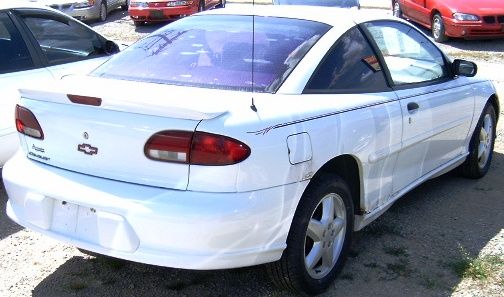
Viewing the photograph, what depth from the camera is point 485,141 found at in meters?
5.68

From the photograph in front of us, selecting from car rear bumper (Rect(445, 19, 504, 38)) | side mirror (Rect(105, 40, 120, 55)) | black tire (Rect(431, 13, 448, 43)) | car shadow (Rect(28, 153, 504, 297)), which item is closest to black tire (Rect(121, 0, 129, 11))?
black tire (Rect(431, 13, 448, 43))

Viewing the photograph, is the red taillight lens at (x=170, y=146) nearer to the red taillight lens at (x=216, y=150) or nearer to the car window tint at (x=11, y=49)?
the red taillight lens at (x=216, y=150)

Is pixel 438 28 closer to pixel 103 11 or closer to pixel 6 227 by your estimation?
pixel 103 11

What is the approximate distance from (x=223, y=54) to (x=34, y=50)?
89.5 inches

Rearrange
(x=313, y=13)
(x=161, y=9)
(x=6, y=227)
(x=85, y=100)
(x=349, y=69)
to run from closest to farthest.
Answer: (x=85, y=100)
(x=349, y=69)
(x=313, y=13)
(x=6, y=227)
(x=161, y=9)

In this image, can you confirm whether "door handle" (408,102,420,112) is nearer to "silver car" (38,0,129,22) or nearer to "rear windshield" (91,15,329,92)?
"rear windshield" (91,15,329,92)

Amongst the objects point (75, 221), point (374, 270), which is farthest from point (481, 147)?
point (75, 221)

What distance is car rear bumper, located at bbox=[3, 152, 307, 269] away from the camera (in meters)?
2.95

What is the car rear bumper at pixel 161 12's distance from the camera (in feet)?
55.5

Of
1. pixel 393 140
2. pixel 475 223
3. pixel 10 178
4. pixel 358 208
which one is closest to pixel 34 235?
pixel 10 178

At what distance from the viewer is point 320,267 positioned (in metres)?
3.65

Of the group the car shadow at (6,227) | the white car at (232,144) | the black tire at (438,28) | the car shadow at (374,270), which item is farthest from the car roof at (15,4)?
the black tire at (438,28)

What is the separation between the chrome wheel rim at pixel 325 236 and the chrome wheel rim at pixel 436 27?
10.7 m

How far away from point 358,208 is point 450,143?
1359 millimetres
